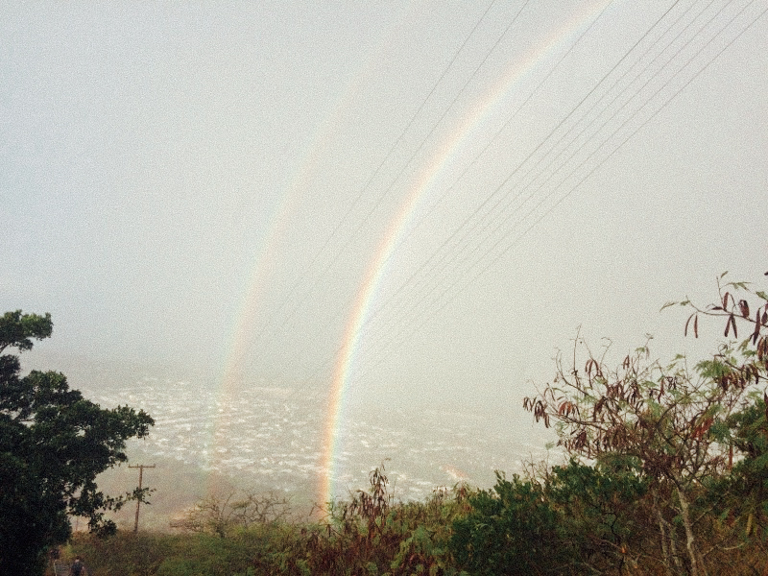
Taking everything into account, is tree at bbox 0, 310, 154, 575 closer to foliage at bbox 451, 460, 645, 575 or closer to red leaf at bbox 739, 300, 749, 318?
foliage at bbox 451, 460, 645, 575

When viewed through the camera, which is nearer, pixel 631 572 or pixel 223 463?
pixel 631 572

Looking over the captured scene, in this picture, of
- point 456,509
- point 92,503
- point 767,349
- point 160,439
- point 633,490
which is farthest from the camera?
point 160,439

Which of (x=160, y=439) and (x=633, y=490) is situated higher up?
(x=160, y=439)

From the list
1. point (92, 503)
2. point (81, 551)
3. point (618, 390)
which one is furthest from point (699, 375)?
point (81, 551)

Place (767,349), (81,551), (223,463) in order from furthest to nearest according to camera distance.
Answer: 1. (223,463)
2. (81,551)
3. (767,349)

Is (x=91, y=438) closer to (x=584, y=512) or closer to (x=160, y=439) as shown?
(x=584, y=512)

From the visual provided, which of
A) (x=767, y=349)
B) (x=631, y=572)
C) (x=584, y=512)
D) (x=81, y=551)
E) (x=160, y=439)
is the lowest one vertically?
(x=81, y=551)

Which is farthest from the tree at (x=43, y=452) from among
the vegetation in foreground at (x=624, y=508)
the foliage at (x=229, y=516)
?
the vegetation in foreground at (x=624, y=508)

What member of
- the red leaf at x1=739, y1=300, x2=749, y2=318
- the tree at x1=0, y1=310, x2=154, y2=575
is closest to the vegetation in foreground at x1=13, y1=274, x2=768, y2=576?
the red leaf at x1=739, y1=300, x2=749, y2=318
